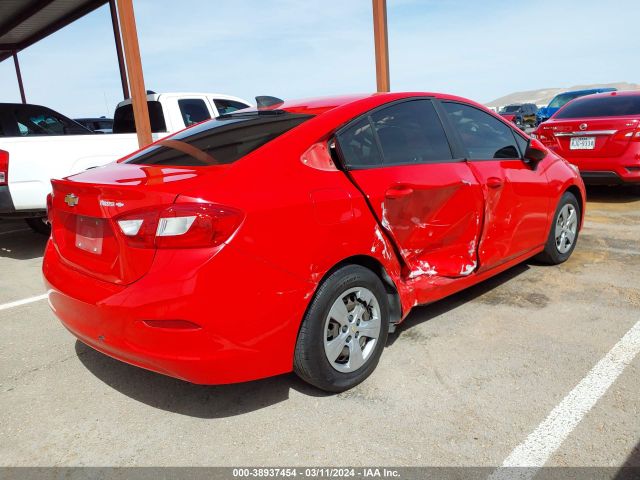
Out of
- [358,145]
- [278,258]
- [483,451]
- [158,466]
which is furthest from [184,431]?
[358,145]

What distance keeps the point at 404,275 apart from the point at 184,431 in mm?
1437

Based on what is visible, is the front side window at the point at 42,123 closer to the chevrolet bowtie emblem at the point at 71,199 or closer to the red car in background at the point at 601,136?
the chevrolet bowtie emblem at the point at 71,199

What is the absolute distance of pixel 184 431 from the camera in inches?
94.4

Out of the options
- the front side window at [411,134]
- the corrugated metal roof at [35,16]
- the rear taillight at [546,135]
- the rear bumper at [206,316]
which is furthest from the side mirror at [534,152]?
the corrugated metal roof at [35,16]

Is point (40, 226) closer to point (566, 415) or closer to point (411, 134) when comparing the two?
point (411, 134)

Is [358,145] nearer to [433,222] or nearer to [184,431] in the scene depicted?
[433,222]

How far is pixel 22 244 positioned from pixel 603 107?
8224 mm

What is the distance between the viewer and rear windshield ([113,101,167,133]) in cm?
746

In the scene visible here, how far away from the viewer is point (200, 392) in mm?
2736

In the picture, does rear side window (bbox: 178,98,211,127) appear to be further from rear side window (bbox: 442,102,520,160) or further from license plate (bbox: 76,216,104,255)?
license plate (bbox: 76,216,104,255)

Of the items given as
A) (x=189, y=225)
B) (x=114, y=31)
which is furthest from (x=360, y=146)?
(x=114, y=31)

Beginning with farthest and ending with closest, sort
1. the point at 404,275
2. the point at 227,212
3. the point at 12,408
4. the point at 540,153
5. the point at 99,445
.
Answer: the point at 540,153, the point at 404,275, the point at 12,408, the point at 99,445, the point at 227,212

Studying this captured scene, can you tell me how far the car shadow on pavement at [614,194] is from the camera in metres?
7.56

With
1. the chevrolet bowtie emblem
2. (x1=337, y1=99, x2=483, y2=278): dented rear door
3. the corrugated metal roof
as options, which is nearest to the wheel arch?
(x1=337, y1=99, x2=483, y2=278): dented rear door
